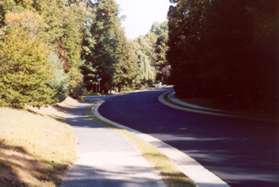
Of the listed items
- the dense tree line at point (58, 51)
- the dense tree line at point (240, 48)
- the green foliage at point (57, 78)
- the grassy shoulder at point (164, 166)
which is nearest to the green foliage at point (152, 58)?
the dense tree line at point (58, 51)

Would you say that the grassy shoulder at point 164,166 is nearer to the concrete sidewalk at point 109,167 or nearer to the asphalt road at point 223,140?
the concrete sidewalk at point 109,167

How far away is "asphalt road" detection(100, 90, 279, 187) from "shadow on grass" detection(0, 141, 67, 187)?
13.7 ft

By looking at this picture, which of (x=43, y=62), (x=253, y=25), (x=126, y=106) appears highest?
(x=253, y=25)

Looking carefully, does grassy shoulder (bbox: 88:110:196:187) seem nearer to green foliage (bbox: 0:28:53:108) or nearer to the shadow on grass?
the shadow on grass

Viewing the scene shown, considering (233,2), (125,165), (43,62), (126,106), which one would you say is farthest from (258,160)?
(126,106)

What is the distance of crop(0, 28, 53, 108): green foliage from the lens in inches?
1004

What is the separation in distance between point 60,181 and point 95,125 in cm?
1854

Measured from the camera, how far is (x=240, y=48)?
3512 centimetres

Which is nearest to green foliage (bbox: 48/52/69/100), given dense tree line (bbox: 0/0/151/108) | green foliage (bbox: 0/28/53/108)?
dense tree line (bbox: 0/0/151/108)

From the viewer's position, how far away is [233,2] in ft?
111

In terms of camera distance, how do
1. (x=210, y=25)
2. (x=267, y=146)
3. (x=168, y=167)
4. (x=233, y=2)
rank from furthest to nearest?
(x=210, y=25) < (x=233, y=2) < (x=267, y=146) < (x=168, y=167)

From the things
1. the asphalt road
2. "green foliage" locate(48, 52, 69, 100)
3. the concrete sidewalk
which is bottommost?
the asphalt road

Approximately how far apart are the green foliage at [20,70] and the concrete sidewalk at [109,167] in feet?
17.5

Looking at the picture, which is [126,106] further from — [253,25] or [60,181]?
[60,181]
